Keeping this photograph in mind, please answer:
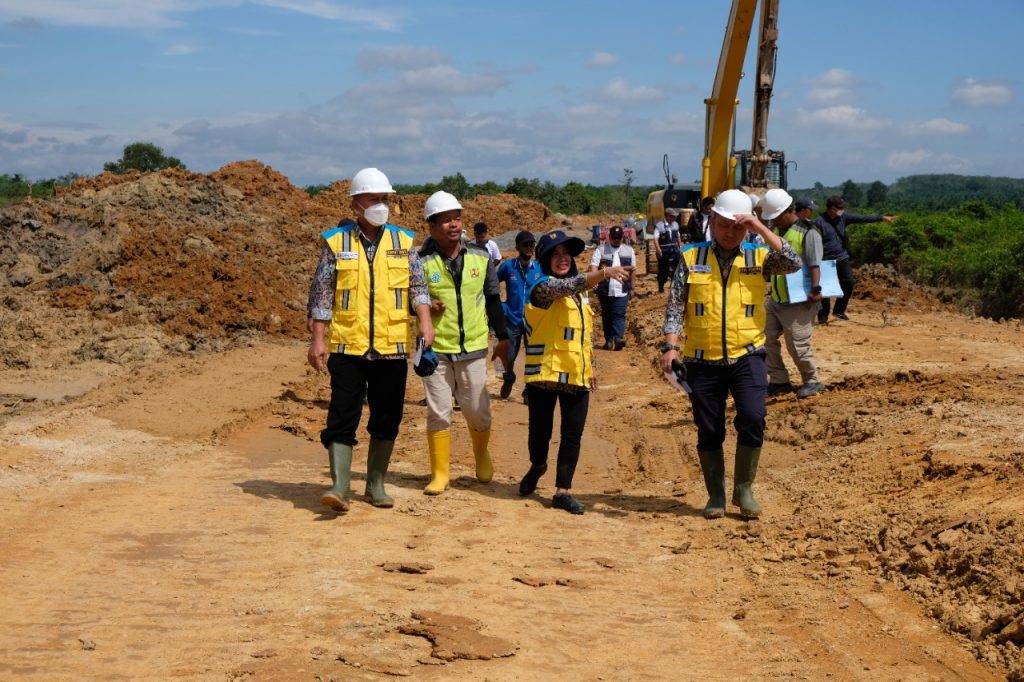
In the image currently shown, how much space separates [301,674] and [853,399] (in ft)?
24.1

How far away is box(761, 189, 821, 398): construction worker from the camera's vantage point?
10680mm

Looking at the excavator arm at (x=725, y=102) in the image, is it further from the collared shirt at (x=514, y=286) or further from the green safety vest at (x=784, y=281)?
the collared shirt at (x=514, y=286)

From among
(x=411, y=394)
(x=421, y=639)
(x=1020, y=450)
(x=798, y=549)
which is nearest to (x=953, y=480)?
(x=1020, y=450)

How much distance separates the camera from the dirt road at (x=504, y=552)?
4844 millimetres

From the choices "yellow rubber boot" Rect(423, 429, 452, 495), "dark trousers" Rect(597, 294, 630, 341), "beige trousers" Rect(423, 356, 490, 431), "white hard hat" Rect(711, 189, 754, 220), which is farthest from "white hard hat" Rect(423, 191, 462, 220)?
"dark trousers" Rect(597, 294, 630, 341)

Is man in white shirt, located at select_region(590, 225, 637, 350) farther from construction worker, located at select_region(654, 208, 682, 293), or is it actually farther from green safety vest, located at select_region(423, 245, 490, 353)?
green safety vest, located at select_region(423, 245, 490, 353)

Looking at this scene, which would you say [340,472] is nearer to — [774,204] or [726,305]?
[726,305]

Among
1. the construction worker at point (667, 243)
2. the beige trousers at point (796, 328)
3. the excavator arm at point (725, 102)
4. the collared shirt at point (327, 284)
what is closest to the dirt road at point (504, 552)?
the beige trousers at point (796, 328)

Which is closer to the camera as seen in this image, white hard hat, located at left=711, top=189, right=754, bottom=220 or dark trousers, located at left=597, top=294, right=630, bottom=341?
white hard hat, located at left=711, top=189, right=754, bottom=220

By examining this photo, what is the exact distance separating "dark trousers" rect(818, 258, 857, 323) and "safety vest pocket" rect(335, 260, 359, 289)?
361 inches

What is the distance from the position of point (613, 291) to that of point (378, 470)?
8.45 metres

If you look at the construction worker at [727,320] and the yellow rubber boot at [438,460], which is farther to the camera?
the yellow rubber boot at [438,460]

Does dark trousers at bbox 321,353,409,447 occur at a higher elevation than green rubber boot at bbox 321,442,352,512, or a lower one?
higher

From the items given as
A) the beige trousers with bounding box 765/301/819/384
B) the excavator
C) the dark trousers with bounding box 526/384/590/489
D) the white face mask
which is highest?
the excavator
